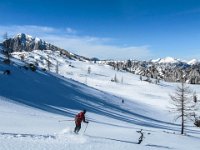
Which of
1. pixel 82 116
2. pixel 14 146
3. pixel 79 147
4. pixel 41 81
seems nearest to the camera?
pixel 14 146

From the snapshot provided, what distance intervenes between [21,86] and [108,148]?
200 ft

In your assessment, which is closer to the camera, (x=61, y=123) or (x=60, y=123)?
(x=60, y=123)

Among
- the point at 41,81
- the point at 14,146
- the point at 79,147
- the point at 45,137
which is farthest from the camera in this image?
the point at 41,81

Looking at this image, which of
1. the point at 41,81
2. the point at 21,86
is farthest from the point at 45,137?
the point at 41,81

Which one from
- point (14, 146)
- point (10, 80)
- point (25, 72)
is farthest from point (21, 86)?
point (14, 146)

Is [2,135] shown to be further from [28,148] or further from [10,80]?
[10,80]

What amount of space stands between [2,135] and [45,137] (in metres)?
3.19

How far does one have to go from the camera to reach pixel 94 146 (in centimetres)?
2497

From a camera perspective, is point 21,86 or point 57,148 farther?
point 21,86

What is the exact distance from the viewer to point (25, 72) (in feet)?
338

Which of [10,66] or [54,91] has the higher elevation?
[10,66]

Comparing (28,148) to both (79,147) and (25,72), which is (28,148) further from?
(25,72)

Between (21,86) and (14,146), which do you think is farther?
(21,86)

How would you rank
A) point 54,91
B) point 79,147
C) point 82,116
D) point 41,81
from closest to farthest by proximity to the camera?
point 79,147
point 82,116
point 54,91
point 41,81
